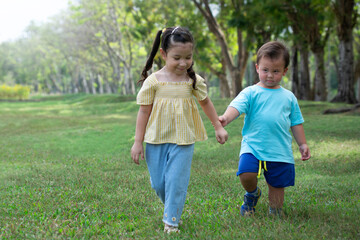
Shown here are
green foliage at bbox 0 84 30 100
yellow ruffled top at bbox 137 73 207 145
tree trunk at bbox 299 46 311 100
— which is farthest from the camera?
green foliage at bbox 0 84 30 100

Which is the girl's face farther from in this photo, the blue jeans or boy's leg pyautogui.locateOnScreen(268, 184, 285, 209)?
boy's leg pyautogui.locateOnScreen(268, 184, 285, 209)

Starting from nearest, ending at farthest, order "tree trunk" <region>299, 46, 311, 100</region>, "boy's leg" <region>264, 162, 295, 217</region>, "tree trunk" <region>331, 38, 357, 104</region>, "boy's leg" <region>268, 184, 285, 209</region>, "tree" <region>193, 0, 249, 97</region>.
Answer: "boy's leg" <region>264, 162, 295, 217</region> → "boy's leg" <region>268, 184, 285, 209</region> → "tree trunk" <region>331, 38, 357, 104</region> → "tree" <region>193, 0, 249, 97</region> → "tree trunk" <region>299, 46, 311, 100</region>

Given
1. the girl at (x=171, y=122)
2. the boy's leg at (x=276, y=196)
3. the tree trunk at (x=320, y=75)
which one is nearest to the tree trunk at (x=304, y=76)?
the tree trunk at (x=320, y=75)

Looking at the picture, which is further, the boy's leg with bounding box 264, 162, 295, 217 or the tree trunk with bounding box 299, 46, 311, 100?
the tree trunk with bounding box 299, 46, 311, 100

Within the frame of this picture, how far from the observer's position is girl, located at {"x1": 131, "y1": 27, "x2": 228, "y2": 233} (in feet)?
11.4

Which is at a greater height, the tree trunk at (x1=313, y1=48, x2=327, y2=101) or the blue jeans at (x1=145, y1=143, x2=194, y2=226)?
the tree trunk at (x1=313, y1=48, x2=327, y2=101)

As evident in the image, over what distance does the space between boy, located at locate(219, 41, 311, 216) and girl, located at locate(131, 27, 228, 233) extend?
1.01 ft

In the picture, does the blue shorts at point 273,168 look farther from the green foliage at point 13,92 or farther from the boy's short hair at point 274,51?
the green foliage at point 13,92

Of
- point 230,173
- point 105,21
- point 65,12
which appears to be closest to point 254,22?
point 230,173

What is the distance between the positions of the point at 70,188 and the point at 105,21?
120ft

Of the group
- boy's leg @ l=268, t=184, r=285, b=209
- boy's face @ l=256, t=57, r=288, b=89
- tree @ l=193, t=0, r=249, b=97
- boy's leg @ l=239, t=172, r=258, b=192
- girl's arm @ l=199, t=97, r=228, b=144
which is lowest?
boy's leg @ l=268, t=184, r=285, b=209

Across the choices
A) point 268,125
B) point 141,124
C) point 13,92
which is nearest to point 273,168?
point 268,125

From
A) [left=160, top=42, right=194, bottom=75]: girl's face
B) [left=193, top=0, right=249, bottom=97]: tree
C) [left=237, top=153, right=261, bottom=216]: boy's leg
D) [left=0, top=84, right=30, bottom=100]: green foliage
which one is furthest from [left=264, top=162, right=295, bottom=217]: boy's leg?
[left=0, top=84, right=30, bottom=100]: green foliage

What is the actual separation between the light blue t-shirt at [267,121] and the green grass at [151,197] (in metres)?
0.65
